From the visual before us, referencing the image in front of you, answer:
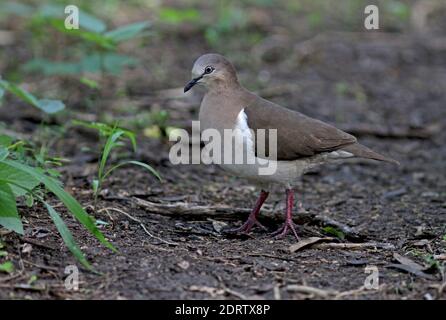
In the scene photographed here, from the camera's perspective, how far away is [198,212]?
18.6ft

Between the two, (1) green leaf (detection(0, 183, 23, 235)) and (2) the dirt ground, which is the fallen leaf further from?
(1) green leaf (detection(0, 183, 23, 235))

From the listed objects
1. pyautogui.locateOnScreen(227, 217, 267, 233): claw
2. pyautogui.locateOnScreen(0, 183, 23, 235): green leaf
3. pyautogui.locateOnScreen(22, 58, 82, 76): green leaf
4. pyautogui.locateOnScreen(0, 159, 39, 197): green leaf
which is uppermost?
pyautogui.locateOnScreen(22, 58, 82, 76): green leaf

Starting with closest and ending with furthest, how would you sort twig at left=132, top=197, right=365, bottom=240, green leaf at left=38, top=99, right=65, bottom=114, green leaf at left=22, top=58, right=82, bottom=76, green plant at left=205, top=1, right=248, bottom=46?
twig at left=132, top=197, right=365, bottom=240 → green leaf at left=38, top=99, right=65, bottom=114 → green leaf at left=22, top=58, right=82, bottom=76 → green plant at left=205, top=1, right=248, bottom=46

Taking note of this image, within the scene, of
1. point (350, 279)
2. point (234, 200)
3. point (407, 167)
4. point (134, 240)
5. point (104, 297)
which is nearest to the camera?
point (104, 297)

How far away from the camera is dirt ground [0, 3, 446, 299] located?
13.9ft

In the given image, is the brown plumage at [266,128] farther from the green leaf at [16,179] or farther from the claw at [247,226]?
the green leaf at [16,179]

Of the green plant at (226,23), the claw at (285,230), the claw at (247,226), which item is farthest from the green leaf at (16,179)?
the green plant at (226,23)

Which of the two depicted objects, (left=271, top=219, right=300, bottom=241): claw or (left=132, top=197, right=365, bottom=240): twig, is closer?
(left=271, top=219, right=300, bottom=241): claw

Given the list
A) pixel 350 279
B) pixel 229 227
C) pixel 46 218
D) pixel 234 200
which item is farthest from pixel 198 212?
pixel 350 279

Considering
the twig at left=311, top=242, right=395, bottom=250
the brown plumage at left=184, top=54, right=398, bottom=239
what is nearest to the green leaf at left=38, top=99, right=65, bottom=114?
the brown plumage at left=184, top=54, right=398, bottom=239

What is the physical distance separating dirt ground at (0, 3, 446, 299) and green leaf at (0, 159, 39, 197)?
287mm
